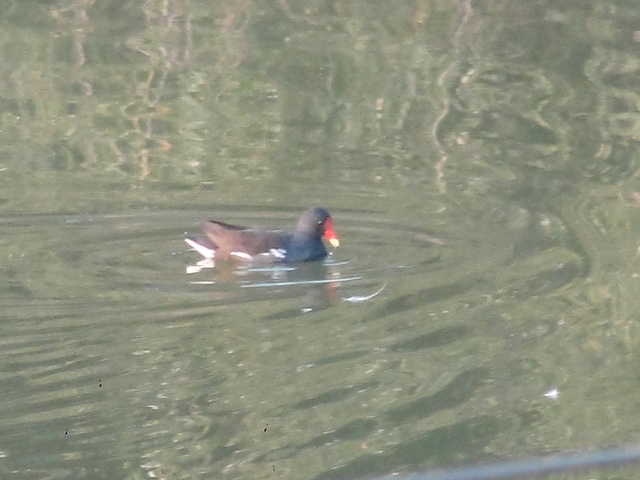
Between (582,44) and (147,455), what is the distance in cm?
1054

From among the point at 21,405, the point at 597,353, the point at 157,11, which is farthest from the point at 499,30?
the point at 21,405

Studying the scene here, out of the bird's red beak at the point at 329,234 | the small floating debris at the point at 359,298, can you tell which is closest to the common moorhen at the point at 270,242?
the bird's red beak at the point at 329,234

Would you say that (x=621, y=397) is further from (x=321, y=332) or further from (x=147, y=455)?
(x=147, y=455)

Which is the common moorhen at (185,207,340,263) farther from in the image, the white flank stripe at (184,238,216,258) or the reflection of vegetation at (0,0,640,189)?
the reflection of vegetation at (0,0,640,189)

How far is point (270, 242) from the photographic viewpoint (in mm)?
8883

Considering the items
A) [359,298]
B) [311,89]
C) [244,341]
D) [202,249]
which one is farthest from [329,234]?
[311,89]

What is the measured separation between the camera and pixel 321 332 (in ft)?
24.5

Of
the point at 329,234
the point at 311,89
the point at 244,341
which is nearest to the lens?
the point at 244,341

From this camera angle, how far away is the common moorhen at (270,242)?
8.79 metres

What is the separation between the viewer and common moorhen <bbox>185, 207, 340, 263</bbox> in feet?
28.8

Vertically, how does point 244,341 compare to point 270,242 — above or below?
below

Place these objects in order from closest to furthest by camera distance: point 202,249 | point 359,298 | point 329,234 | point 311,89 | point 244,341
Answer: point 244,341 < point 359,298 < point 202,249 < point 329,234 < point 311,89

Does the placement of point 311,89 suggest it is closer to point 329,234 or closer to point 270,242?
point 329,234

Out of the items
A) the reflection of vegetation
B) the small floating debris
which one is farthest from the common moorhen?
the reflection of vegetation
